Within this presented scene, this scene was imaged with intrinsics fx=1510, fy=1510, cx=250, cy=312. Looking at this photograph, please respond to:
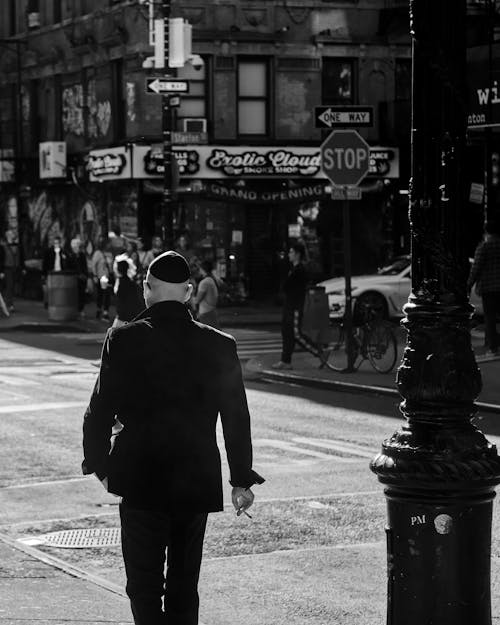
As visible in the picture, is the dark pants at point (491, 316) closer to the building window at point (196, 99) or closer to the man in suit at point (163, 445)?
the man in suit at point (163, 445)

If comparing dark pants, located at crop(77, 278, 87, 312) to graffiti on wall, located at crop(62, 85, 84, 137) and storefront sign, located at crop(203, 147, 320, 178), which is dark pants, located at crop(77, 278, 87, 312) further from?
graffiti on wall, located at crop(62, 85, 84, 137)

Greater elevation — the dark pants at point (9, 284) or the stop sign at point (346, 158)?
the stop sign at point (346, 158)

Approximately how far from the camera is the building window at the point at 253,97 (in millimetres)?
37844

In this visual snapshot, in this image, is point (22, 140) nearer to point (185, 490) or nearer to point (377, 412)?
point (377, 412)

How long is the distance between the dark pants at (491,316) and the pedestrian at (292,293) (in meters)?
2.74

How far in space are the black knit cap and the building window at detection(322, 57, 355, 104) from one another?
107 ft

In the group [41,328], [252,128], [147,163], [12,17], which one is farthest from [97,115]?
[41,328]

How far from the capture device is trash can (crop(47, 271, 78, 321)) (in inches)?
1282

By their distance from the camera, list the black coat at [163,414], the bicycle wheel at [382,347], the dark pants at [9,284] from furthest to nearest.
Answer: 1. the dark pants at [9,284]
2. the bicycle wheel at [382,347]
3. the black coat at [163,414]

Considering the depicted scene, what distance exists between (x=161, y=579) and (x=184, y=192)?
31.0 metres

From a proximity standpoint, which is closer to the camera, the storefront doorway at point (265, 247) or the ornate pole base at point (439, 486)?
the ornate pole base at point (439, 486)

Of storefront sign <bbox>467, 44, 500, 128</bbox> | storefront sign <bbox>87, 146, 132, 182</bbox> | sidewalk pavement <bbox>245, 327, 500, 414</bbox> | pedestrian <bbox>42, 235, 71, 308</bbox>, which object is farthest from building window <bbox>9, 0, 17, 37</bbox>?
sidewalk pavement <bbox>245, 327, 500, 414</bbox>

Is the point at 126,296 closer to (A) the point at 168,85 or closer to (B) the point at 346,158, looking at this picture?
(B) the point at 346,158

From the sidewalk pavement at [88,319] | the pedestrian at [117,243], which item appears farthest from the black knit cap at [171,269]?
the pedestrian at [117,243]
